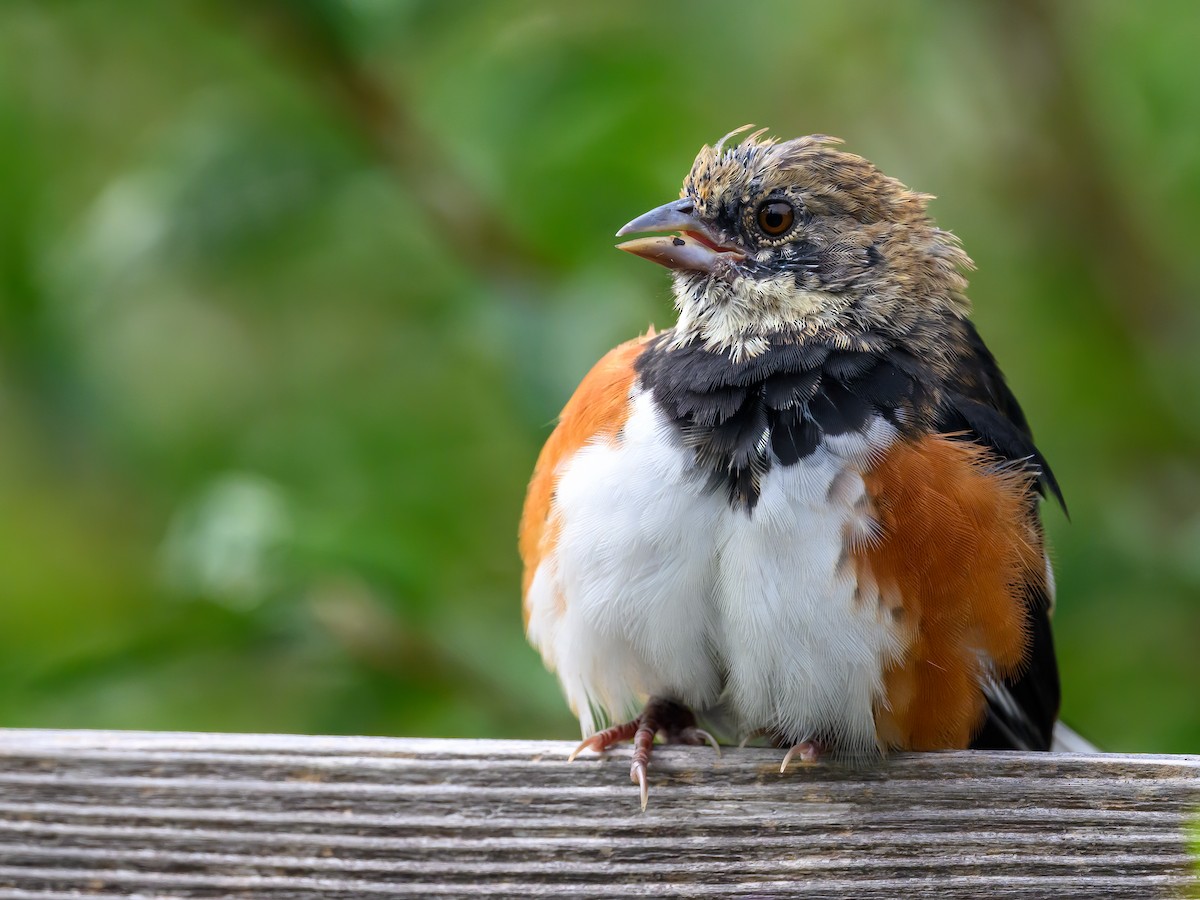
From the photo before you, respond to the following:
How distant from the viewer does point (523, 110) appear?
3.30 metres

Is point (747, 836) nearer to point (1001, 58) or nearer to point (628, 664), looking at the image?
point (628, 664)

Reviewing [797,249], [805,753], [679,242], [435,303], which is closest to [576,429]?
[679,242]

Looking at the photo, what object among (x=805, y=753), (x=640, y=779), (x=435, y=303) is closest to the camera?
(x=640, y=779)

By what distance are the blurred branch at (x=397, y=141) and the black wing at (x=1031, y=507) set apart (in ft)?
3.70

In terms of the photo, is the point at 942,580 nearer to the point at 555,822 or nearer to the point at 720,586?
the point at 720,586

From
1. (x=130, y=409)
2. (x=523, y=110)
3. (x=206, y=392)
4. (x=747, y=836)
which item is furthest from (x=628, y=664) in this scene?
(x=206, y=392)

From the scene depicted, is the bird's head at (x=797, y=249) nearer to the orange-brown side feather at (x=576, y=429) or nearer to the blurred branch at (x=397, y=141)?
the orange-brown side feather at (x=576, y=429)

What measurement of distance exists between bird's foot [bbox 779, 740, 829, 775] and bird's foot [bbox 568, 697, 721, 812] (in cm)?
11

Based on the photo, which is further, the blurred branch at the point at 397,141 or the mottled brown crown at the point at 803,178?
the blurred branch at the point at 397,141

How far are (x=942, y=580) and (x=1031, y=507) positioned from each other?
1.37 feet

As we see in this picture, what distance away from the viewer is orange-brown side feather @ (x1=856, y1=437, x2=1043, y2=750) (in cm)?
235

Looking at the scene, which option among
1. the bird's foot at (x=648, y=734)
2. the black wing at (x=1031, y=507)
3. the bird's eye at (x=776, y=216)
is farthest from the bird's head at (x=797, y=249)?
the bird's foot at (x=648, y=734)

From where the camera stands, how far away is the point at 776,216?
2850 mm

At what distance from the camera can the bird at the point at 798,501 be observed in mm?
2352
